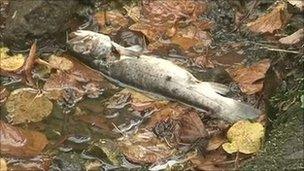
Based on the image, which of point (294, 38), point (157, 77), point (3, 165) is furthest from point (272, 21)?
point (3, 165)

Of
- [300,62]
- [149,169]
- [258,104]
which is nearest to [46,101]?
[149,169]

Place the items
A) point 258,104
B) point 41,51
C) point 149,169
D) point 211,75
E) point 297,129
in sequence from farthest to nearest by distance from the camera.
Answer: point 41,51, point 211,75, point 258,104, point 149,169, point 297,129

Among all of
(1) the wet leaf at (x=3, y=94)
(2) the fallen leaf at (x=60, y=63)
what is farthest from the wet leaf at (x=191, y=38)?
(1) the wet leaf at (x=3, y=94)

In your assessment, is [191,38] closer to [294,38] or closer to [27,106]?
[294,38]

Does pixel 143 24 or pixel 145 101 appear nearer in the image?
pixel 145 101

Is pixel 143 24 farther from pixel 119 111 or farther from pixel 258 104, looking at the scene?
pixel 258 104

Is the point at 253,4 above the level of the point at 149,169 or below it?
above

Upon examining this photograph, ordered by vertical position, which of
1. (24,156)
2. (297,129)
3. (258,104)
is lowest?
(24,156)
